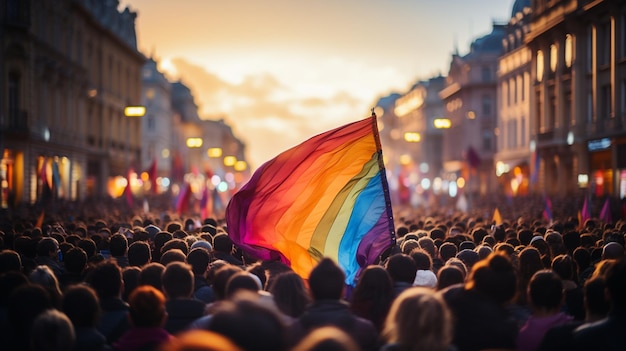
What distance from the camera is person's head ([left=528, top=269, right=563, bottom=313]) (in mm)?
7691

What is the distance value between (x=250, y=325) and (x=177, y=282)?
3077 mm

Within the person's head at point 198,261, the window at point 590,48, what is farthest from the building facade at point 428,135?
the person's head at point 198,261

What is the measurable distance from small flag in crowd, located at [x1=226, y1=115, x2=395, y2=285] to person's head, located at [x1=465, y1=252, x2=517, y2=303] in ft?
12.2

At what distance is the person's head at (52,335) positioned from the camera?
6.50 meters

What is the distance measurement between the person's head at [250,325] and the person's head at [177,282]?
8.84 ft

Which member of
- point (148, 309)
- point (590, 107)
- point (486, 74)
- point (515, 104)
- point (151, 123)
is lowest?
point (148, 309)

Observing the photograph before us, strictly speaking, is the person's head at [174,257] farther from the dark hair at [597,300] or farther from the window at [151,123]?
the window at [151,123]

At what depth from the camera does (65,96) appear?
2105 inches

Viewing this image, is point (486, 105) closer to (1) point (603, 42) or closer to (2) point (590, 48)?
(2) point (590, 48)

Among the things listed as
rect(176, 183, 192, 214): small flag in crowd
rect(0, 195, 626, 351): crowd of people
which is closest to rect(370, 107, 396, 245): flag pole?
rect(0, 195, 626, 351): crowd of people

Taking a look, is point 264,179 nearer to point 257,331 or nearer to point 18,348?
point 18,348

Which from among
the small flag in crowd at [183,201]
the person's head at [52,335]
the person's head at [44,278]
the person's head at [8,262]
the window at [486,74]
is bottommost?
the person's head at [52,335]

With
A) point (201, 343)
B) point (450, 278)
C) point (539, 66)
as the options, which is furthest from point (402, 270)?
point (539, 66)

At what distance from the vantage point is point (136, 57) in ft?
248
